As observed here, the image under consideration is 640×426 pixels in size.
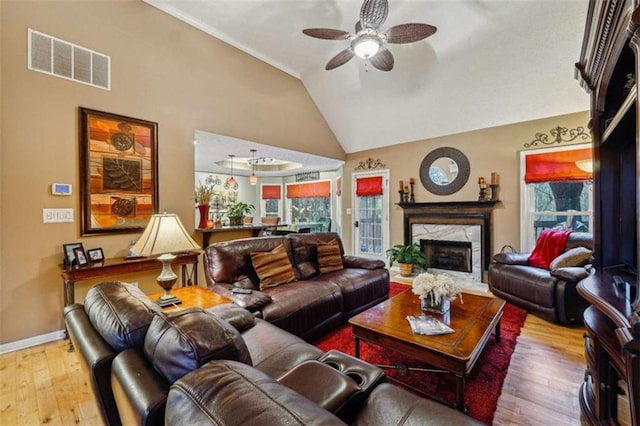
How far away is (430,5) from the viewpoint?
310 cm

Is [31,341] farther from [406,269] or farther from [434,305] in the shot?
[406,269]

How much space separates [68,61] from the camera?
2820mm

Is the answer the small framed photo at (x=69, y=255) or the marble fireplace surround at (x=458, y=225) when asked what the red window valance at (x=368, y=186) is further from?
the small framed photo at (x=69, y=255)

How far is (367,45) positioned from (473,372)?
9.49ft

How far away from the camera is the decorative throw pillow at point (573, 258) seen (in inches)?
121

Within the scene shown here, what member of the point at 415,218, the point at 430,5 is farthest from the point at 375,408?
the point at 415,218

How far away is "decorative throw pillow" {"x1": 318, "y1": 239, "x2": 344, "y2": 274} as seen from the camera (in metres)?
3.48

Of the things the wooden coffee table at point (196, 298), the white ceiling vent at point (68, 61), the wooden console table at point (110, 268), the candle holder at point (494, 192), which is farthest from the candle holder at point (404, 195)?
the white ceiling vent at point (68, 61)

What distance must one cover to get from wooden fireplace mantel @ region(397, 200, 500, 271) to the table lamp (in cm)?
424

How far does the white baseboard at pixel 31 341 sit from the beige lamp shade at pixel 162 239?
1.91 meters

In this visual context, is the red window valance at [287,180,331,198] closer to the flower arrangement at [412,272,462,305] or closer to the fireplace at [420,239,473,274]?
the fireplace at [420,239,473,274]

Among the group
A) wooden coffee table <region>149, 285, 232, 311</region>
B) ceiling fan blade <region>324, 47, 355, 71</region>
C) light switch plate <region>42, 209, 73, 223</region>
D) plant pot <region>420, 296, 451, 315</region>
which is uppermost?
ceiling fan blade <region>324, 47, 355, 71</region>

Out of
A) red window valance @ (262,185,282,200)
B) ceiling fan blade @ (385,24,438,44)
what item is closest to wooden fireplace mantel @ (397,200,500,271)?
ceiling fan blade @ (385,24,438,44)

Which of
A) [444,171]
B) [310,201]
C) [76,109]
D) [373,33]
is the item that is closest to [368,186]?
[444,171]
